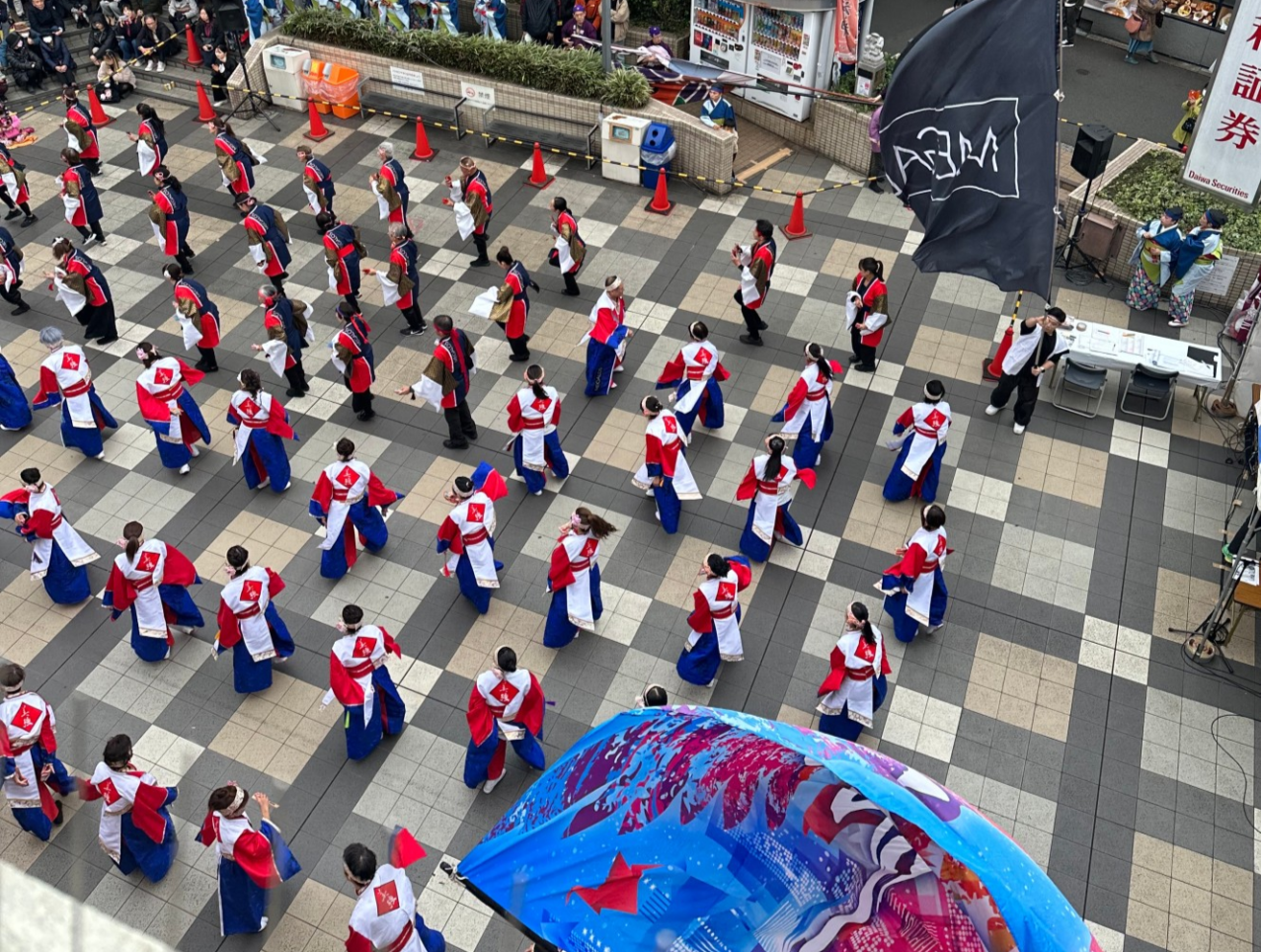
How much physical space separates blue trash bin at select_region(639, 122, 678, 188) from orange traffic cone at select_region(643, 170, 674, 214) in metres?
0.22

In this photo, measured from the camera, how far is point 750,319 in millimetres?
13023

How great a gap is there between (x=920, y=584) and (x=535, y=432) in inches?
148

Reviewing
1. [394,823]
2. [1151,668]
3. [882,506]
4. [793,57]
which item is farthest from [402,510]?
[793,57]

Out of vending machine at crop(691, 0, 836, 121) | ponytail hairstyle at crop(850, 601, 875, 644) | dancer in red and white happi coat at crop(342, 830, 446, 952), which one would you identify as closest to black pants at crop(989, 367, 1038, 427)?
ponytail hairstyle at crop(850, 601, 875, 644)

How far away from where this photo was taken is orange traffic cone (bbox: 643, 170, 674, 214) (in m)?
15.4

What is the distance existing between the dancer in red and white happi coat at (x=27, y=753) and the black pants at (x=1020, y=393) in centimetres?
918

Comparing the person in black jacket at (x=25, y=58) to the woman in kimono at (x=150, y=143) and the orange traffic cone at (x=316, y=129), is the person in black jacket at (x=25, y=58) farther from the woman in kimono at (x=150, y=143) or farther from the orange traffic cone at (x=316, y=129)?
the orange traffic cone at (x=316, y=129)

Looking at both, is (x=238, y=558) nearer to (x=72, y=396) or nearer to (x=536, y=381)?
(x=536, y=381)

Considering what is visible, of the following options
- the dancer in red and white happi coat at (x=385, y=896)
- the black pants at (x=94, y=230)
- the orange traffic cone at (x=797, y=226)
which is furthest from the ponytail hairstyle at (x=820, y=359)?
the black pants at (x=94, y=230)

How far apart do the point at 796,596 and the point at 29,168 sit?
43.7 feet

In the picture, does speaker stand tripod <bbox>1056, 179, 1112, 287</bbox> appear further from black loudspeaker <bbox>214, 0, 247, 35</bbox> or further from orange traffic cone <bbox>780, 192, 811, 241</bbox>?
black loudspeaker <bbox>214, 0, 247, 35</bbox>

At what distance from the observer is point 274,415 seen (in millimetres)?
10914

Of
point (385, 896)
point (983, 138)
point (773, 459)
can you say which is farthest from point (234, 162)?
point (385, 896)

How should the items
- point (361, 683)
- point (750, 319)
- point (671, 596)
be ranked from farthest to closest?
point (750, 319), point (671, 596), point (361, 683)
